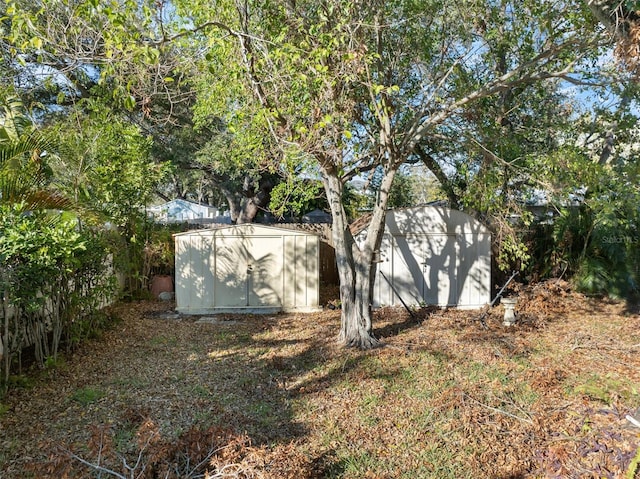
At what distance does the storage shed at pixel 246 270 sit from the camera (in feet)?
28.7

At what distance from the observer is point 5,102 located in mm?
5250

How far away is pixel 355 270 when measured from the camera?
254 inches

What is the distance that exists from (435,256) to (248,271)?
3.82 metres

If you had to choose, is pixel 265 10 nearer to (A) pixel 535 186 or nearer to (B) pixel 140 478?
(A) pixel 535 186

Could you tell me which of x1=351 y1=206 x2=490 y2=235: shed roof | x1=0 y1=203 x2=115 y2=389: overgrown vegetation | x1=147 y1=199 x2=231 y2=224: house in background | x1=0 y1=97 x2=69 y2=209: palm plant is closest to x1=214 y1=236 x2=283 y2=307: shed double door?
x1=351 y1=206 x2=490 y2=235: shed roof

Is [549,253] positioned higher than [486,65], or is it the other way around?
[486,65]

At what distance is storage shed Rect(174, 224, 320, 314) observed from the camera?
8.74 m

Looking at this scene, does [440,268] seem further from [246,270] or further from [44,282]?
[44,282]

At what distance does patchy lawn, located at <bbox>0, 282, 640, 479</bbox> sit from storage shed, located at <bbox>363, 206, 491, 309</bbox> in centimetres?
146

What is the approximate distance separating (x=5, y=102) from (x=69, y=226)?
187 centimetres

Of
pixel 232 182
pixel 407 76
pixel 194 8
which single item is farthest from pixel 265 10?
pixel 232 182

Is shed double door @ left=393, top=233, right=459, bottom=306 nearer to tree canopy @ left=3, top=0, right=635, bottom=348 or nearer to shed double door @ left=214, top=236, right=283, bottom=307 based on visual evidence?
tree canopy @ left=3, top=0, right=635, bottom=348

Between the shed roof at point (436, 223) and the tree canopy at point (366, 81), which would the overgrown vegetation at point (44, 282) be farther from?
the shed roof at point (436, 223)

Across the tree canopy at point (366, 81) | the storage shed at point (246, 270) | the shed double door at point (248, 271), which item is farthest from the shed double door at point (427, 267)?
the shed double door at point (248, 271)
